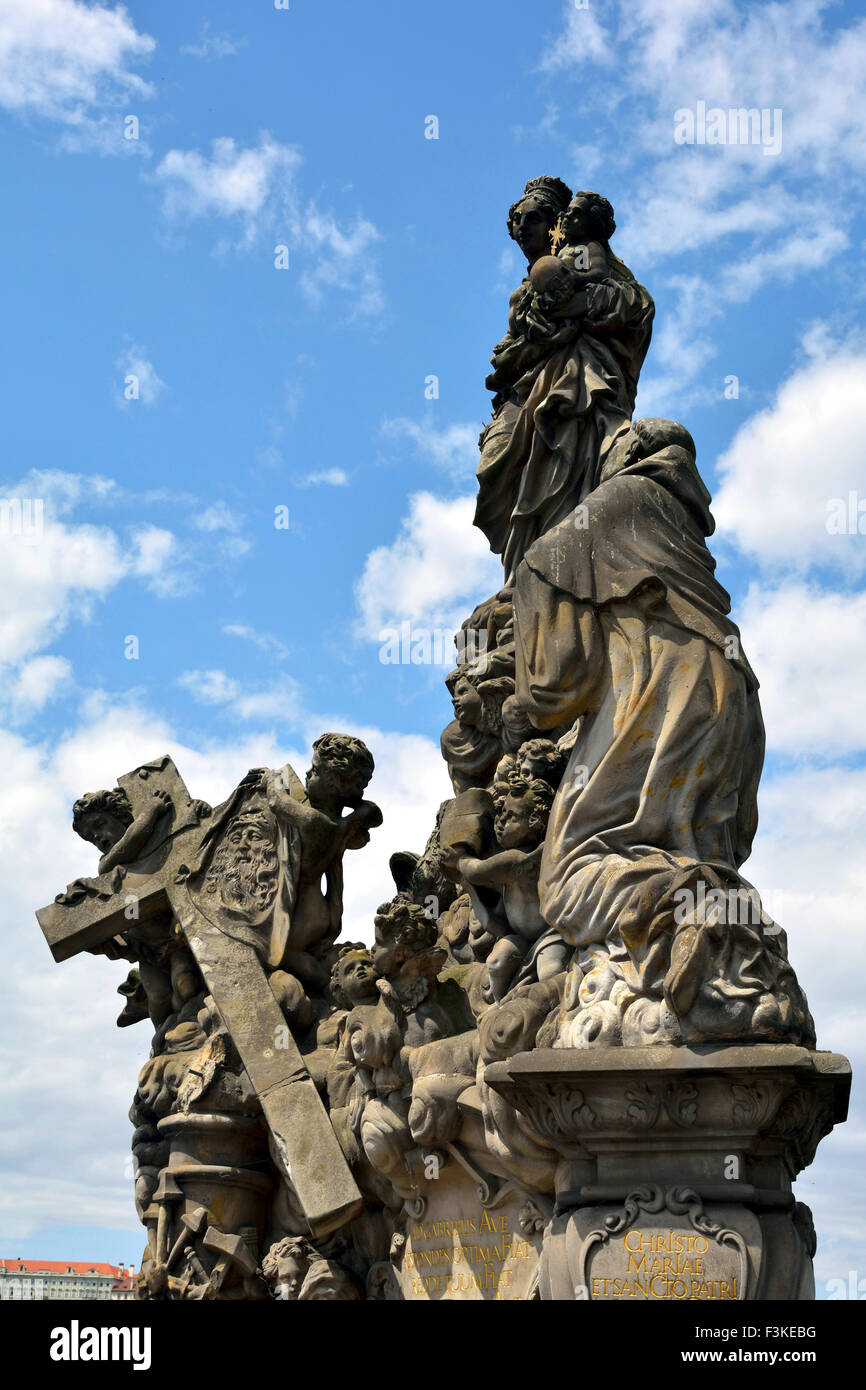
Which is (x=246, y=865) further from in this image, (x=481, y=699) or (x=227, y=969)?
(x=481, y=699)

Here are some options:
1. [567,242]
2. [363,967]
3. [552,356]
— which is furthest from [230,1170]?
[567,242]

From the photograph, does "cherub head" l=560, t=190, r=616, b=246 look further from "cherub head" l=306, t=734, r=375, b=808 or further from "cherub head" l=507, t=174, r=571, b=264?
"cherub head" l=306, t=734, r=375, b=808

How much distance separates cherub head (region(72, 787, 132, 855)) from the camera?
11.7 metres

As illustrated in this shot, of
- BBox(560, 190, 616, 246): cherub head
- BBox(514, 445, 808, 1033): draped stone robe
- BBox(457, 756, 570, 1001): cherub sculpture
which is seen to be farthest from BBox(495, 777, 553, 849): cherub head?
BBox(560, 190, 616, 246): cherub head

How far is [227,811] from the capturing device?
37.3 ft

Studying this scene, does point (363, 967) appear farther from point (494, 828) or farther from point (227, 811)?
point (227, 811)

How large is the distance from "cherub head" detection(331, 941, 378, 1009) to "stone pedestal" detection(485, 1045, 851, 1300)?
7.12 ft

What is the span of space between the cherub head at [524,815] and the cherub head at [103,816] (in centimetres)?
424

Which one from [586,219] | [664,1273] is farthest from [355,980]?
[586,219]

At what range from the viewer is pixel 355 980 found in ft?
29.5

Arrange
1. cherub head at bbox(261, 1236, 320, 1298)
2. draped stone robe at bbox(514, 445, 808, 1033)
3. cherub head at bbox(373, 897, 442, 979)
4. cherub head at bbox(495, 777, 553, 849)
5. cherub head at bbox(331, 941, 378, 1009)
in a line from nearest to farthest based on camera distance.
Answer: draped stone robe at bbox(514, 445, 808, 1033), cherub head at bbox(495, 777, 553, 849), cherub head at bbox(373, 897, 442, 979), cherub head at bbox(331, 941, 378, 1009), cherub head at bbox(261, 1236, 320, 1298)

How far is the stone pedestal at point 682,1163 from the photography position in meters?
6.52
